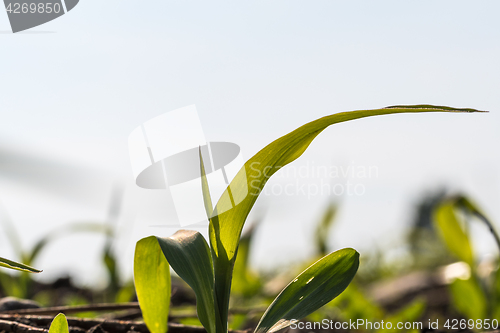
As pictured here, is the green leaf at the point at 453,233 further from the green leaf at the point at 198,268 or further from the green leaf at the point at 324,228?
the green leaf at the point at 198,268

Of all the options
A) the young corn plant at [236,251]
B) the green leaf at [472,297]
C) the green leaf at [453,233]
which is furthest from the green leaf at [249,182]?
the green leaf at [472,297]

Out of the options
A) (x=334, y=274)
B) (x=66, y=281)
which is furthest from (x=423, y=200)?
(x=334, y=274)

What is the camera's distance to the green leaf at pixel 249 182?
1.31 ft

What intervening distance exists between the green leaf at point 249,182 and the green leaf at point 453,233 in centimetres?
86

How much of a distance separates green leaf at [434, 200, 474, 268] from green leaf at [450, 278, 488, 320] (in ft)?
0.20

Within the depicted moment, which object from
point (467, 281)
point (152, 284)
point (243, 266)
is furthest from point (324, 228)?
point (152, 284)

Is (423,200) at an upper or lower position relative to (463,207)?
lower

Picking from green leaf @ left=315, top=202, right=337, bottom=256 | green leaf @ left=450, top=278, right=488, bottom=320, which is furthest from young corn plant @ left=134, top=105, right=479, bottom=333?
green leaf @ left=315, top=202, right=337, bottom=256

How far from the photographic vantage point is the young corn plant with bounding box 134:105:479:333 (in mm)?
413

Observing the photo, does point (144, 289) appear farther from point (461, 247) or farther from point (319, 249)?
point (319, 249)

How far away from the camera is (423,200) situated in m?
6.78

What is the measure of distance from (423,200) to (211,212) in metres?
6.99

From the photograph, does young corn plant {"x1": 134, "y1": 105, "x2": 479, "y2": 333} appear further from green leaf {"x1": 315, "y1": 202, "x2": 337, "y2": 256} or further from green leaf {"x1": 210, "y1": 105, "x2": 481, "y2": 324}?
green leaf {"x1": 315, "y1": 202, "x2": 337, "y2": 256}

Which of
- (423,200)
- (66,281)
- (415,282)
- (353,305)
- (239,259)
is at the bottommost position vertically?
(423,200)
